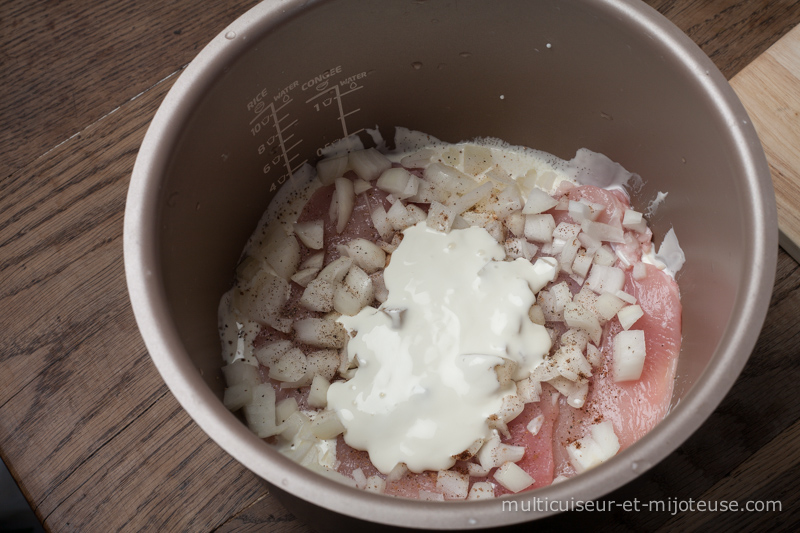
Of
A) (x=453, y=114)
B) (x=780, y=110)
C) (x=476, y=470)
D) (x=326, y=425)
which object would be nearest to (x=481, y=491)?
(x=476, y=470)

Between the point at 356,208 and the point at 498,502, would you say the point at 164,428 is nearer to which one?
the point at 356,208

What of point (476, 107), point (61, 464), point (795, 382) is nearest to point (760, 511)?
point (795, 382)

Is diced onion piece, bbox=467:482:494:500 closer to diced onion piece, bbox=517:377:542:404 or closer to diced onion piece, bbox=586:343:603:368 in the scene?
diced onion piece, bbox=517:377:542:404

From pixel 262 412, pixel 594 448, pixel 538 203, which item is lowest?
pixel 594 448

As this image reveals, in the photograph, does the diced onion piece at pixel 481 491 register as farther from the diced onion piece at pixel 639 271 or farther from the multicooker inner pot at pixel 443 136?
the diced onion piece at pixel 639 271

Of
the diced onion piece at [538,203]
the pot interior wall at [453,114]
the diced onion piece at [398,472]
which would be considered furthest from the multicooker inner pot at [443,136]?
the diced onion piece at [398,472]

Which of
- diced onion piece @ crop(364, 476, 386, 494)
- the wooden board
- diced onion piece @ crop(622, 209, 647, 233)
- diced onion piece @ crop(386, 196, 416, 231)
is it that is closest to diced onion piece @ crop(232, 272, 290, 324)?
diced onion piece @ crop(386, 196, 416, 231)

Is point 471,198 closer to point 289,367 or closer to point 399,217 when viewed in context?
point 399,217

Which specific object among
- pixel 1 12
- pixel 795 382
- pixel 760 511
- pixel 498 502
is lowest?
pixel 760 511
